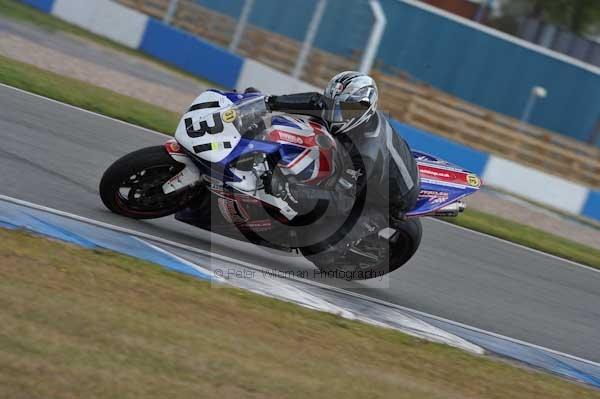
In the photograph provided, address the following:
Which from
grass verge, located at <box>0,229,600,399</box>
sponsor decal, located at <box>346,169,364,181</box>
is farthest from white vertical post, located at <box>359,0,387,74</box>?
grass verge, located at <box>0,229,600,399</box>

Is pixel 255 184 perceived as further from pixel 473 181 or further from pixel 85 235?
pixel 473 181

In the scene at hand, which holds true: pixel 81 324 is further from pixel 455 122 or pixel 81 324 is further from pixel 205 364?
pixel 455 122

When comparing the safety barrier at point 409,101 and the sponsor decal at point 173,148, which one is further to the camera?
the safety barrier at point 409,101

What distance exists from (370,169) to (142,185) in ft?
5.45

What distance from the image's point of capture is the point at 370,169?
7.07 metres

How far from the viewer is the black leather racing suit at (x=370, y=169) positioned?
6.88m

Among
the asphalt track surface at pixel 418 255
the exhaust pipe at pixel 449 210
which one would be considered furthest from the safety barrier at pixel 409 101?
the exhaust pipe at pixel 449 210

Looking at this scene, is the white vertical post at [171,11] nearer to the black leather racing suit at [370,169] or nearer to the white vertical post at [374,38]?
the white vertical post at [374,38]

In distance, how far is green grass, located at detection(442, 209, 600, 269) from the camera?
40.4 feet

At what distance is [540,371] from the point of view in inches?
276

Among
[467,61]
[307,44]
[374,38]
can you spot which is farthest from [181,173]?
[467,61]

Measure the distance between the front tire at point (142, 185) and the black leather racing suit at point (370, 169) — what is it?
859 mm

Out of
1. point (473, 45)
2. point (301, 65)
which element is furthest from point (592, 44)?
point (301, 65)

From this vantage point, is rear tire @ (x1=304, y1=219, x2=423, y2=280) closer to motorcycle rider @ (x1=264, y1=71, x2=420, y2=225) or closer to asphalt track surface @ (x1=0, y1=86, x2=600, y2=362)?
asphalt track surface @ (x1=0, y1=86, x2=600, y2=362)
